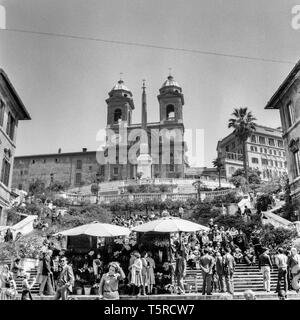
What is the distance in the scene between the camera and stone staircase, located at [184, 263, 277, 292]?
12.7 m

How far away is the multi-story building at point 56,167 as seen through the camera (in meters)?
80.6

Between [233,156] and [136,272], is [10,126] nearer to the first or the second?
[136,272]

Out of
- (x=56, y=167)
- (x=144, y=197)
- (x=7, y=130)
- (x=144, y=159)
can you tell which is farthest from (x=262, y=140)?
(x=7, y=130)

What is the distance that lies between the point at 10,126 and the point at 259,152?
6473cm

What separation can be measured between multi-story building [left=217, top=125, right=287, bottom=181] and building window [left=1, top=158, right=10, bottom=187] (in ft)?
190

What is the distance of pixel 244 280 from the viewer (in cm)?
1310

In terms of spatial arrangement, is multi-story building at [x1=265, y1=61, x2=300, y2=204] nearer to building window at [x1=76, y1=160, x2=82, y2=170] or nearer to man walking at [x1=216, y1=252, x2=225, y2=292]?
man walking at [x1=216, y1=252, x2=225, y2=292]

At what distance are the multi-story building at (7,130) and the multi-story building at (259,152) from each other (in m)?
57.5

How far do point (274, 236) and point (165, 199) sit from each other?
23598 millimetres

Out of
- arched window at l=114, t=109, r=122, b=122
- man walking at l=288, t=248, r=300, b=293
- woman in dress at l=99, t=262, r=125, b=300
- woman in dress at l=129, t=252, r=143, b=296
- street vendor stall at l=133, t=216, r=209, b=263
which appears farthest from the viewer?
arched window at l=114, t=109, r=122, b=122

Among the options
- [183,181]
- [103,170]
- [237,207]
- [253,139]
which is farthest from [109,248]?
[253,139]

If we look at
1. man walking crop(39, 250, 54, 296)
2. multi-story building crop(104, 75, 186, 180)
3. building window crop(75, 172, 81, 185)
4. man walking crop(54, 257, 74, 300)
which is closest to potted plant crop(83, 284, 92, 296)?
man walking crop(39, 250, 54, 296)

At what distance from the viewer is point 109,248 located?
14047 millimetres

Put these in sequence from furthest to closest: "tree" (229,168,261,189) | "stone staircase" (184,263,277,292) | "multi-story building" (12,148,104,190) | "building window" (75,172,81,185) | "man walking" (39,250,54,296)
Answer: "multi-story building" (12,148,104,190), "building window" (75,172,81,185), "tree" (229,168,261,189), "stone staircase" (184,263,277,292), "man walking" (39,250,54,296)
